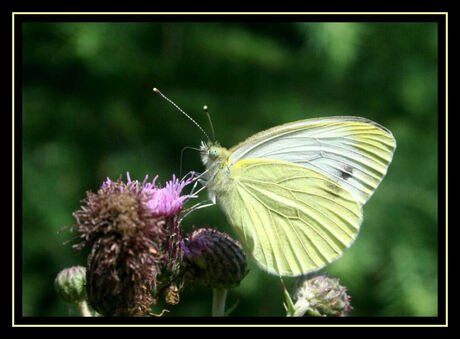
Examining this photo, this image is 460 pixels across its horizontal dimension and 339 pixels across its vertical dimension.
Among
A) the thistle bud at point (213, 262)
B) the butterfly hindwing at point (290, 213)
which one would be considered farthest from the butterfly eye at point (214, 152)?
the thistle bud at point (213, 262)

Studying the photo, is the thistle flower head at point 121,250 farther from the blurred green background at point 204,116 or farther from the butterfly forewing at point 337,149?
the blurred green background at point 204,116

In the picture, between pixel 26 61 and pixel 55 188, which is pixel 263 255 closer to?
pixel 55 188

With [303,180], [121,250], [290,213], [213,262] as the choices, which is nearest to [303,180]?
[303,180]

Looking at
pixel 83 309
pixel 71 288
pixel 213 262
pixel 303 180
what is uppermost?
pixel 303 180

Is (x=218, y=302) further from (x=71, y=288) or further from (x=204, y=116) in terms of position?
(x=204, y=116)

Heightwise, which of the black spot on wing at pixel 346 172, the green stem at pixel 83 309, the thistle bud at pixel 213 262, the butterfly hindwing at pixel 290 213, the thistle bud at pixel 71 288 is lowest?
the green stem at pixel 83 309

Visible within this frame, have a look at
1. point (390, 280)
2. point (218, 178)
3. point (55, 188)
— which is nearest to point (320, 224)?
point (218, 178)

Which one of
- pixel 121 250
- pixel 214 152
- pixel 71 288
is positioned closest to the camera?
pixel 121 250

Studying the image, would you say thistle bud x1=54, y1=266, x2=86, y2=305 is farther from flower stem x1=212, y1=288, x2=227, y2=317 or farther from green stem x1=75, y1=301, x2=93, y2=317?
flower stem x1=212, y1=288, x2=227, y2=317
